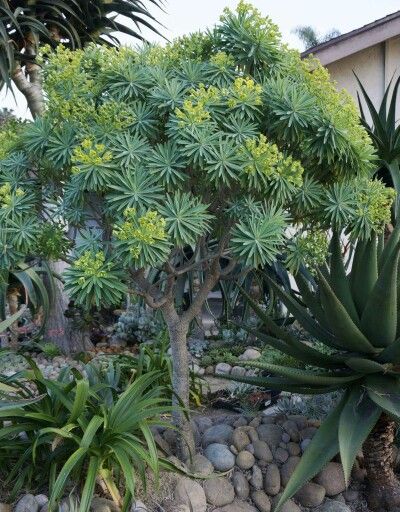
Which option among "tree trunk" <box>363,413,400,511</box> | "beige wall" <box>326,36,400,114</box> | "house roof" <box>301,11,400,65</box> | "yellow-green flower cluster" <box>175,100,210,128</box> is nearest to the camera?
"yellow-green flower cluster" <box>175,100,210,128</box>

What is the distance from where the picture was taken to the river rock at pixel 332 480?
13.2ft

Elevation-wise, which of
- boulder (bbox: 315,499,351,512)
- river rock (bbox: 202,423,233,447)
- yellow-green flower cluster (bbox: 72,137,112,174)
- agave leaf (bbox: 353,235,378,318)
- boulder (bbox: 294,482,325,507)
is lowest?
boulder (bbox: 315,499,351,512)

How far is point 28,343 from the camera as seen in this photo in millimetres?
7664

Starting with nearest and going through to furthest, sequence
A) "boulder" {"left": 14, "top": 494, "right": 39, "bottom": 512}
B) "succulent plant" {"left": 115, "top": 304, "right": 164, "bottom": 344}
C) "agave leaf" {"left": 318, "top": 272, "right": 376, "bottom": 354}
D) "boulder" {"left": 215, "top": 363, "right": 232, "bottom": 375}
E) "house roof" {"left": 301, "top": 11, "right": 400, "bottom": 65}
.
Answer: "boulder" {"left": 14, "top": 494, "right": 39, "bottom": 512}
"agave leaf" {"left": 318, "top": 272, "right": 376, "bottom": 354}
"boulder" {"left": 215, "top": 363, "right": 232, "bottom": 375}
"house roof" {"left": 301, "top": 11, "right": 400, "bottom": 65}
"succulent plant" {"left": 115, "top": 304, "right": 164, "bottom": 344}

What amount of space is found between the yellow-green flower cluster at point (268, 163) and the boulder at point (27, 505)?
2.11 metres

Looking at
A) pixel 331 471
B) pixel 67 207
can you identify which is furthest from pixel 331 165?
pixel 331 471

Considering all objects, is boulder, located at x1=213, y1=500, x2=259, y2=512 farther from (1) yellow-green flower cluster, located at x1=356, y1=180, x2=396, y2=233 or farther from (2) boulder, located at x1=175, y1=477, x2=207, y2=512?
(1) yellow-green flower cluster, located at x1=356, y1=180, x2=396, y2=233

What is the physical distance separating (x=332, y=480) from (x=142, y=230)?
2.08 meters

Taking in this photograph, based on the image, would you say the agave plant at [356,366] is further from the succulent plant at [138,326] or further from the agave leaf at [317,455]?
the succulent plant at [138,326]

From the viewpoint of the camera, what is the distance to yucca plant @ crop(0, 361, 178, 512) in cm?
342

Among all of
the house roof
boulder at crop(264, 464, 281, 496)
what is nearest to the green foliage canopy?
boulder at crop(264, 464, 281, 496)

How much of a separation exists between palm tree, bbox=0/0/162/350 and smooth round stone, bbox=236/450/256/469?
4.17 metres

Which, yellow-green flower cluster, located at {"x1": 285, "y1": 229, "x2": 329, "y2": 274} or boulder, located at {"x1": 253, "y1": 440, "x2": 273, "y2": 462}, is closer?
yellow-green flower cluster, located at {"x1": 285, "y1": 229, "x2": 329, "y2": 274}

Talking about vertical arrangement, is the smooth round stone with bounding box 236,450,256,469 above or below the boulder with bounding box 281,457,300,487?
above
